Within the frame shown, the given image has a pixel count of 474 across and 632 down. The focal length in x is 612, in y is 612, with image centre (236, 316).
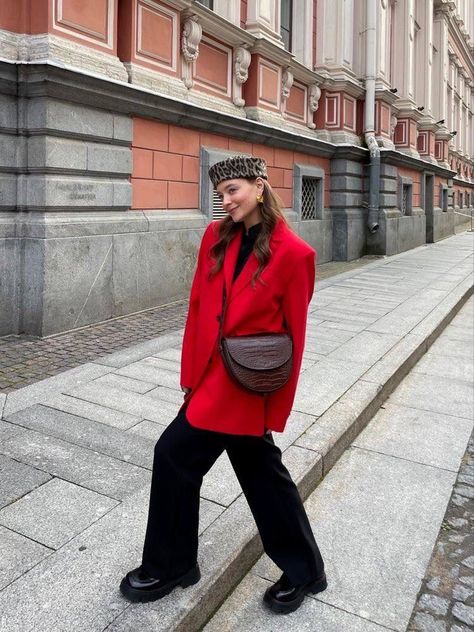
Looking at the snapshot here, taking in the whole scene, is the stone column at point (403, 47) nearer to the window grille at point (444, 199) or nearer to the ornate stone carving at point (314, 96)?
the ornate stone carving at point (314, 96)

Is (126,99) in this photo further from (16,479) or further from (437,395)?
(16,479)

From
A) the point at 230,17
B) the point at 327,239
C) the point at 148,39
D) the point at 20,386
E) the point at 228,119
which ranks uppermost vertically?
the point at 230,17

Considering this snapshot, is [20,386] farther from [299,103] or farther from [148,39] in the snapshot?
[299,103]

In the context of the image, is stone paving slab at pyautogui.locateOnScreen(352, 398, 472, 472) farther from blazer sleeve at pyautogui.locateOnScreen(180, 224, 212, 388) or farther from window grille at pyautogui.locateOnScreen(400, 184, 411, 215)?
window grille at pyautogui.locateOnScreen(400, 184, 411, 215)

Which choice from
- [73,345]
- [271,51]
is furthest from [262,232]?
[271,51]

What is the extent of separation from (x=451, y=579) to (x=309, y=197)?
11369 mm

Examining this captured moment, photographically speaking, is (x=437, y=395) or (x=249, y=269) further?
(x=437, y=395)

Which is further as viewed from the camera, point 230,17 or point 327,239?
point 327,239

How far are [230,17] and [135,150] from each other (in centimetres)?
368

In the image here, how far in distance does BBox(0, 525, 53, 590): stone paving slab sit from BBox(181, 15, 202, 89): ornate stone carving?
741 centimetres

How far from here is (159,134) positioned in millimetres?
8055

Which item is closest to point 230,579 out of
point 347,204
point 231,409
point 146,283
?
point 231,409

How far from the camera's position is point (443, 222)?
74.8ft

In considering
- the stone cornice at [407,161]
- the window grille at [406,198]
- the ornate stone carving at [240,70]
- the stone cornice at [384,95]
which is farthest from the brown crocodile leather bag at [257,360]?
the window grille at [406,198]
